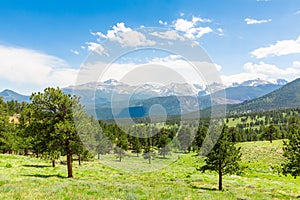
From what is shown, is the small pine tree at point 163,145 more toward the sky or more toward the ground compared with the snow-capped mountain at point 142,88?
more toward the ground

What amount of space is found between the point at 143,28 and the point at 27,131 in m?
20.4

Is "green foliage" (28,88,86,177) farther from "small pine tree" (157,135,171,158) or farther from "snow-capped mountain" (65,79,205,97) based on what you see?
"small pine tree" (157,135,171,158)

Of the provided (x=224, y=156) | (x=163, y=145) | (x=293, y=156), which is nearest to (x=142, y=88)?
(x=224, y=156)

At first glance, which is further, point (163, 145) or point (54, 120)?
point (163, 145)

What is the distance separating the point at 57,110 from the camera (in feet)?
101

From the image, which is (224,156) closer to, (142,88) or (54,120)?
(142,88)

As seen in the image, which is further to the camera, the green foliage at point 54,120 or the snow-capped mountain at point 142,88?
the green foliage at point 54,120

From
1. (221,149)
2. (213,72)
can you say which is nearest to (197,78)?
(213,72)

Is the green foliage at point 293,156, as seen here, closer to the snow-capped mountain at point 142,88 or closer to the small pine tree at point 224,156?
the small pine tree at point 224,156

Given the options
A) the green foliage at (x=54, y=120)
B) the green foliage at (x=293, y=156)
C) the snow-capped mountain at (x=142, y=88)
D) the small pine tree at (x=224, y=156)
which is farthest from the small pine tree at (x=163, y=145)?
the green foliage at (x=293, y=156)

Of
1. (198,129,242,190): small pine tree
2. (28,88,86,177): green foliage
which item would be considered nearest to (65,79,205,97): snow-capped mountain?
(28,88,86,177): green foliage

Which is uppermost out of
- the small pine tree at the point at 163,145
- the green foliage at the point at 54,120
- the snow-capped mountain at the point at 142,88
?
the snow-capped mountain at the point at 142,88

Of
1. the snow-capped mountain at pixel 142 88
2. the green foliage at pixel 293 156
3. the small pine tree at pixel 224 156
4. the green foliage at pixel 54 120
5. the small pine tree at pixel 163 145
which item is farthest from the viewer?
the small pine tree at pixel 163 145

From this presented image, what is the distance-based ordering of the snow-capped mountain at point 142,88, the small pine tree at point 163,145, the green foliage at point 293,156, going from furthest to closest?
the small pine tree at point 163,145 → the green foliage at point 293,156 → the snow-capped mountain at point 142,88
